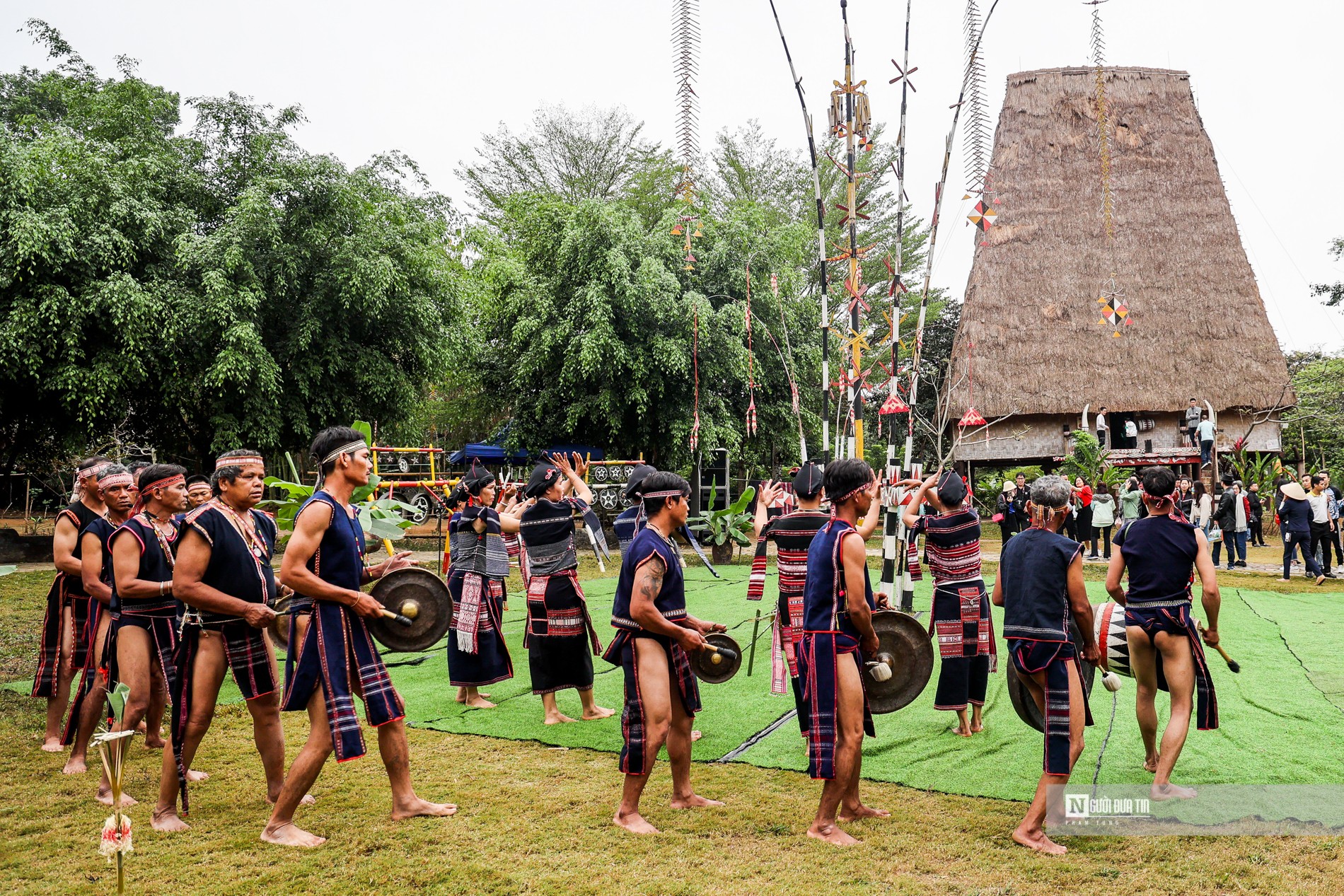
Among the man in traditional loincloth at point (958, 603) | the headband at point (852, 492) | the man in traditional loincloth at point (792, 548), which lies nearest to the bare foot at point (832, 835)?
the man in traditional loincloth at point (792, 548)

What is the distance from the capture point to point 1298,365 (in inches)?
1396

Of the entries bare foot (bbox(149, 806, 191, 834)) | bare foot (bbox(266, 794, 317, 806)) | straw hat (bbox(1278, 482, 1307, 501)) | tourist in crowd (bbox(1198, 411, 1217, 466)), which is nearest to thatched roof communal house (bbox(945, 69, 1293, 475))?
tourist in crowd (bbox(1198, 411, 1217, 466))

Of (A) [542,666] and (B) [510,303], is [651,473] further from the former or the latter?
(B) [510,303]

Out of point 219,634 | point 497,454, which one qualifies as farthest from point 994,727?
point 497,454

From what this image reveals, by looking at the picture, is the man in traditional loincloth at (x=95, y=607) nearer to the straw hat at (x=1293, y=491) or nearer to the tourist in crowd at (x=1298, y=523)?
the straw hat at (x=1293, y=491)

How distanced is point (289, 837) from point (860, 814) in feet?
8.54

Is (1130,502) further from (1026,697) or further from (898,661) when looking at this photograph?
(898,661)

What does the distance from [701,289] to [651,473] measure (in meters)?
17.4

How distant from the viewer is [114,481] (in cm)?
531

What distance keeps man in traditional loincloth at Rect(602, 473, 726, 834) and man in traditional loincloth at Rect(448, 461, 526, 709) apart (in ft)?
7.65

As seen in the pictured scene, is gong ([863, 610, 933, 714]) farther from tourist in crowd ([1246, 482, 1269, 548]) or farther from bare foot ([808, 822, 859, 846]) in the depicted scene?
tourist in crowd ([1246, 482, 1269, 548])

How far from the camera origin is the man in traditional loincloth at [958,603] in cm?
579

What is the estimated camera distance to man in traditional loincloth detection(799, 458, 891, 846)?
159 inches

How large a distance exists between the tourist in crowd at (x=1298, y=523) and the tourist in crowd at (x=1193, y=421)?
38.1ft
